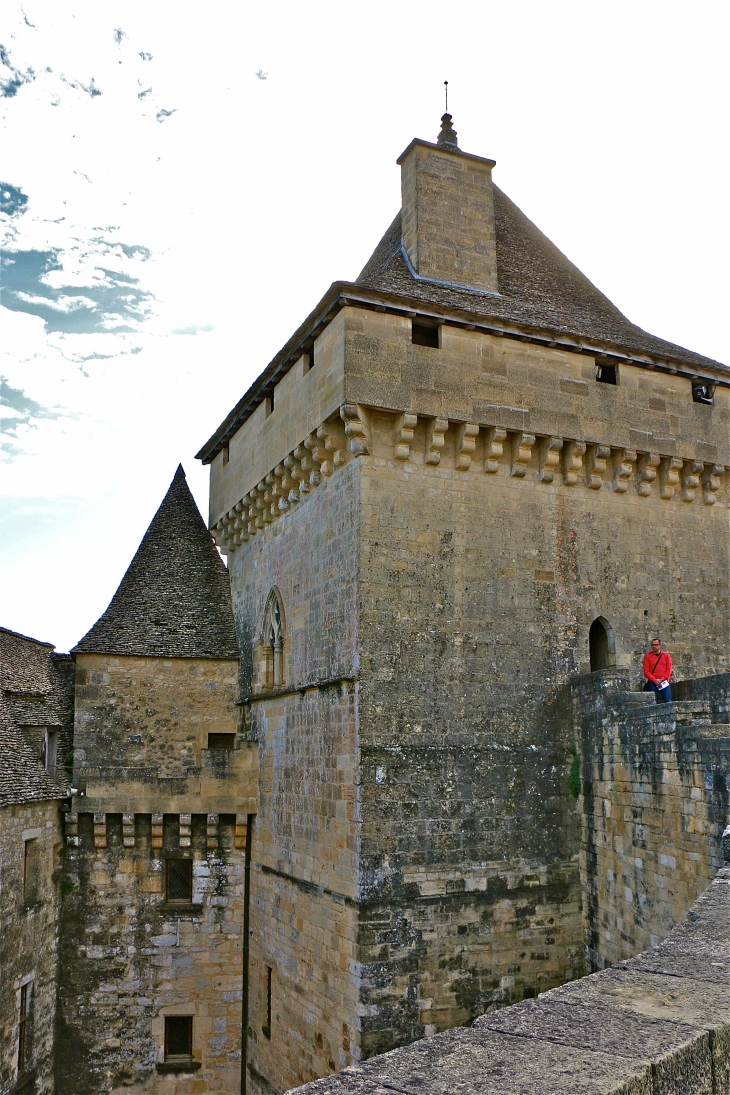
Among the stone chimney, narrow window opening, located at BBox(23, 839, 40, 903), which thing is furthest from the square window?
the stone chimney

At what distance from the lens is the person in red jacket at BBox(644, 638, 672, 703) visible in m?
11.1

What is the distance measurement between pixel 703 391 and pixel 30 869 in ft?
38.9

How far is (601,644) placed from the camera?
12.0 metres

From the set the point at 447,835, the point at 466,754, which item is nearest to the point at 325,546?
the point at 466,754

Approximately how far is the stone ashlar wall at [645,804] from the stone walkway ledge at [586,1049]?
17.2 feet

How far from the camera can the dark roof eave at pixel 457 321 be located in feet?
35.7

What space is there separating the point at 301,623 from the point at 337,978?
14.6 feet

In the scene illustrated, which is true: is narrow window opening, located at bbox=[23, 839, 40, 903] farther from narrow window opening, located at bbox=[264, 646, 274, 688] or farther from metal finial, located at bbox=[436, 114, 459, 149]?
metal finial, located at bbox=[436, 114, 459, 149]

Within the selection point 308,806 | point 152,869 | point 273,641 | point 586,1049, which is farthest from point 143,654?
point 586,1049

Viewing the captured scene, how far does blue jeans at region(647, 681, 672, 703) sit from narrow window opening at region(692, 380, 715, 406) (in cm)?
450

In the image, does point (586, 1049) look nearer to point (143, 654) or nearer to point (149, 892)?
point (149, 892)

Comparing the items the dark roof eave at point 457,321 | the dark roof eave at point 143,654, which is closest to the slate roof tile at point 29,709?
the dark roof eave at point 143,654

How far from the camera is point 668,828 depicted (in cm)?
898

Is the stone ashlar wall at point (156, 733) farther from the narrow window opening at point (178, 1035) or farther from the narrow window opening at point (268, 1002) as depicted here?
the narrow window opening at point (178, 1035)
